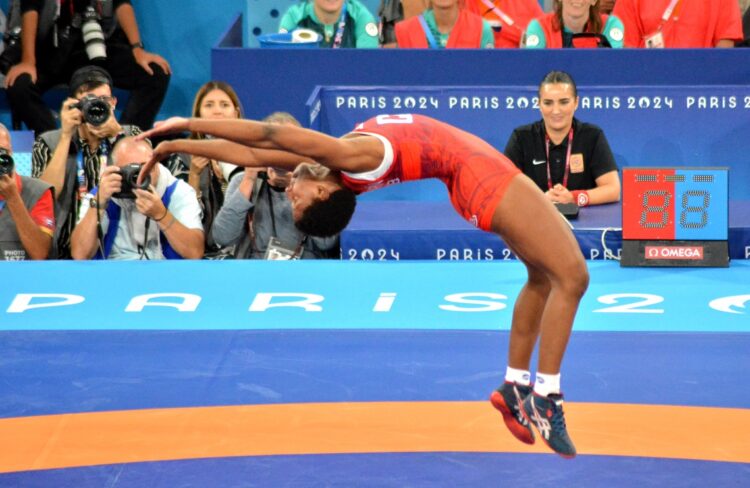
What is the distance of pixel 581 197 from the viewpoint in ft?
22.9

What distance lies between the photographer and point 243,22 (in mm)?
10195

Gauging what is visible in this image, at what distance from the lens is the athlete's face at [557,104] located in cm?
689

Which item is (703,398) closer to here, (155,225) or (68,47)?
(155,225)

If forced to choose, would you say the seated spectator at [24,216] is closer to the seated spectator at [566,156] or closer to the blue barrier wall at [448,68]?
the blue barrier wall at [448,68]

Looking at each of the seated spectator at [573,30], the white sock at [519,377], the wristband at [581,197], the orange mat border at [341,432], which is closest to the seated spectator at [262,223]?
the wristband at [581,197]

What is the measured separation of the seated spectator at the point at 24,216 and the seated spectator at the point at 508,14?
3.61m

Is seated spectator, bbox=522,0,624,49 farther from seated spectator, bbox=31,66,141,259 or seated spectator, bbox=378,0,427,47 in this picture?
seated spectator, bbox=31,66,141,259

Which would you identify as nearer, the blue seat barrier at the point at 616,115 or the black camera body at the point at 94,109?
the black camera body at the point at 94,109

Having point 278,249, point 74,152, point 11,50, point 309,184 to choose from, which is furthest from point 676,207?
point 11,50

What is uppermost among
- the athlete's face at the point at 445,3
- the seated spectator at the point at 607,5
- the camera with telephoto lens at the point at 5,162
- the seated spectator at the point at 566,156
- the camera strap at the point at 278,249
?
the athlete's face at the point at 445,3

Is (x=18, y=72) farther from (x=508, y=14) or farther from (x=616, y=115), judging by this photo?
(x=616, y=115)

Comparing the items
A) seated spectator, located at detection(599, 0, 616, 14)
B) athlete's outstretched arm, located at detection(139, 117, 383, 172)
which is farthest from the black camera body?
seated spectator, located at detection(599, 0, 616, 14)

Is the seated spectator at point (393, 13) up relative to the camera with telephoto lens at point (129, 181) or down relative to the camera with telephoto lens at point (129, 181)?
up

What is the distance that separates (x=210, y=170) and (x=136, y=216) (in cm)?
55
